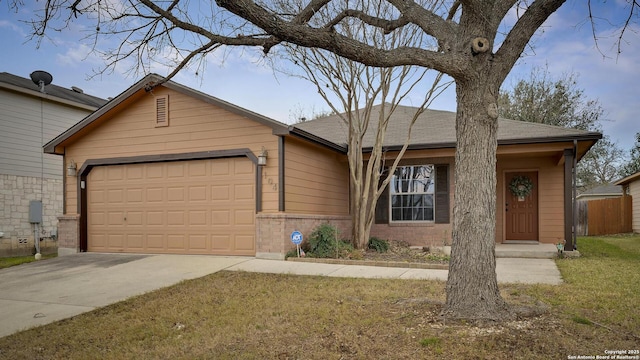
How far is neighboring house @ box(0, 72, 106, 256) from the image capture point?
14.7 m

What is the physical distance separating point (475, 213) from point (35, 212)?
48.9 ft

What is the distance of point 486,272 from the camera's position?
16.1 feet

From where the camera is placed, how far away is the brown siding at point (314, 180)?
34.9 feet

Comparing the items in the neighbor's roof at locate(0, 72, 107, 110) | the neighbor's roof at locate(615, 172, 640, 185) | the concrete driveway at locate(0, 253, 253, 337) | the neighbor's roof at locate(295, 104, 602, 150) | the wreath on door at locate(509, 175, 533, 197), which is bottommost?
the concrete driveway at locate(0, 253, 253, 337)

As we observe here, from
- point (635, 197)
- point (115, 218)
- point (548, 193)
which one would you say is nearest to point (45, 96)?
point (115, 218)

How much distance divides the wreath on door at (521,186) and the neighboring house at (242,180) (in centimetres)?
3

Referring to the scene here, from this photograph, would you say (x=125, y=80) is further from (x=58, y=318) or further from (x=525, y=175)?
(x=525, y=175)

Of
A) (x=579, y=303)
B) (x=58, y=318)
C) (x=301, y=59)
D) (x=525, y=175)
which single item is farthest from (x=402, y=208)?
(x=58, y=318)

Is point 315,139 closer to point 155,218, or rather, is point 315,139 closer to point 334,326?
point 155,218

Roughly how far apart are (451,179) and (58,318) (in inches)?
385

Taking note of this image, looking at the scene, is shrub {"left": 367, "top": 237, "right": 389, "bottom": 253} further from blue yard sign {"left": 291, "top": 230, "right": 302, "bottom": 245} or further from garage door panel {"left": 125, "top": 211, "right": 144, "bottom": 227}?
garage door panel {"left": 125, "top": 211, "right": 144, "bottom": 227}

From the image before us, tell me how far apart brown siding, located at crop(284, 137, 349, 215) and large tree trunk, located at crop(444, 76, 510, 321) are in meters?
Answer: 5.71

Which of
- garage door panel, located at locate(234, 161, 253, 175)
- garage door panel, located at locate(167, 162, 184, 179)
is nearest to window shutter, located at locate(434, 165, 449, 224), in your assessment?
garage door panel, located at locate(234, 161, 253, 175)

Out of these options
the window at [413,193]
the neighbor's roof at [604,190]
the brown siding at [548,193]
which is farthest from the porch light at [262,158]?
the neighbor's roof at [604,190]
